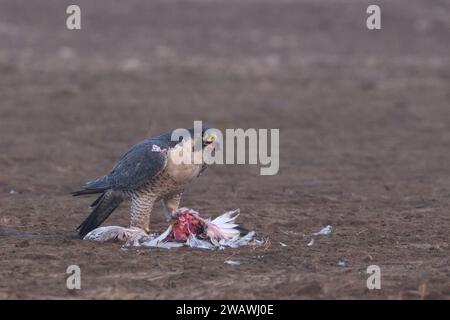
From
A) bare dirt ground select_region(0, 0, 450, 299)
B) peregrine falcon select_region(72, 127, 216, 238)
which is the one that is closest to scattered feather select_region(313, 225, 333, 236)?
bare dirt ground select_region(0, 0, 450, 299)

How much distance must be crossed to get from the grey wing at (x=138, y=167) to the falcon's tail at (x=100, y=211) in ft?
0.45

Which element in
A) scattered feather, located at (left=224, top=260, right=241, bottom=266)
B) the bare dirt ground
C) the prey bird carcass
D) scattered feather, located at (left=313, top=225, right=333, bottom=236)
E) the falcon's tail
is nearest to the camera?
the bare dirt ground

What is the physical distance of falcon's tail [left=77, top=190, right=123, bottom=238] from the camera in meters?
8.62

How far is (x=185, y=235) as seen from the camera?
27.9 feet

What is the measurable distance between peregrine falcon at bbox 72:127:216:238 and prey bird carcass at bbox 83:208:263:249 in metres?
0.16

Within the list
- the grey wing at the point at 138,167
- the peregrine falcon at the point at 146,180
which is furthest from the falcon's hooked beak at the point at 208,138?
the grey wing at the point at 138,167

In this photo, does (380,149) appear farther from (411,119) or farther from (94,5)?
(94,5)

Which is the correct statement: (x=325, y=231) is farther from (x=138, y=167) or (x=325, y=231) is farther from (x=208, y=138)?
(x=138, y=167)

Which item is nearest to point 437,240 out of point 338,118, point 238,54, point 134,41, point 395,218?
point 395,218

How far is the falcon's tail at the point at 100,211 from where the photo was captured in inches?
340

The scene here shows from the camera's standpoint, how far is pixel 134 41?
2712cm

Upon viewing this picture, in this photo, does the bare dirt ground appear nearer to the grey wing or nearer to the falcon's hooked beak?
the grey wing

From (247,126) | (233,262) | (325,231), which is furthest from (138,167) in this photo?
(247,126)
